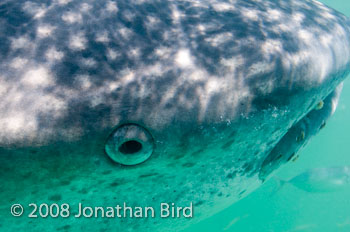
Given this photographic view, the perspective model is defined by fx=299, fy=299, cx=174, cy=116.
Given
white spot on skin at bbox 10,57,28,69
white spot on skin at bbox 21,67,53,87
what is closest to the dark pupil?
white spot on skin at bbox 21,67,53,87

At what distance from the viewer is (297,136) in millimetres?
2215

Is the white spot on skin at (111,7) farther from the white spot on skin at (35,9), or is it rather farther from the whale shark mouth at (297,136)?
the whale shark mouth at (297,136)

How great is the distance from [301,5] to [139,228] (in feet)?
6.80

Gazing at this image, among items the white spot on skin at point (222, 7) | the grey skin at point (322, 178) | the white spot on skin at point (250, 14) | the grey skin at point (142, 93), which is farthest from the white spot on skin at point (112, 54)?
the grey skin at point (322, 178)

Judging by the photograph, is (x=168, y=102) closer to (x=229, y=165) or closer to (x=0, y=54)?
(x=229, y=165)

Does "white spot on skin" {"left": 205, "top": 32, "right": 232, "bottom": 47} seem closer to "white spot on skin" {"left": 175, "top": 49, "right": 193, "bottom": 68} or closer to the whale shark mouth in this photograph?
"white spot on skin" {"left": 175, "top": 49, "right": 193, "bottom": 68}

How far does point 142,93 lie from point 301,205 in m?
16.6

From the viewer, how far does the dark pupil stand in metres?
1.54

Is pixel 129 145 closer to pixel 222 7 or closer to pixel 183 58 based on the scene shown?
pixel 183 58

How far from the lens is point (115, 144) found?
149cm

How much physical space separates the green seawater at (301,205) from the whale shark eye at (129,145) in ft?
35.5

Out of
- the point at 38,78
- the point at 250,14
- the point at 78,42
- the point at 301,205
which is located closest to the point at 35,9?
the point at 78,42

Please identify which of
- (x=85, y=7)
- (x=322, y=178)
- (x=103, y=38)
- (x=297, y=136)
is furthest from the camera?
(x=322, y=178)

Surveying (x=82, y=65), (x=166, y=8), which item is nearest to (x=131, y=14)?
→ (x=166, y=8)
